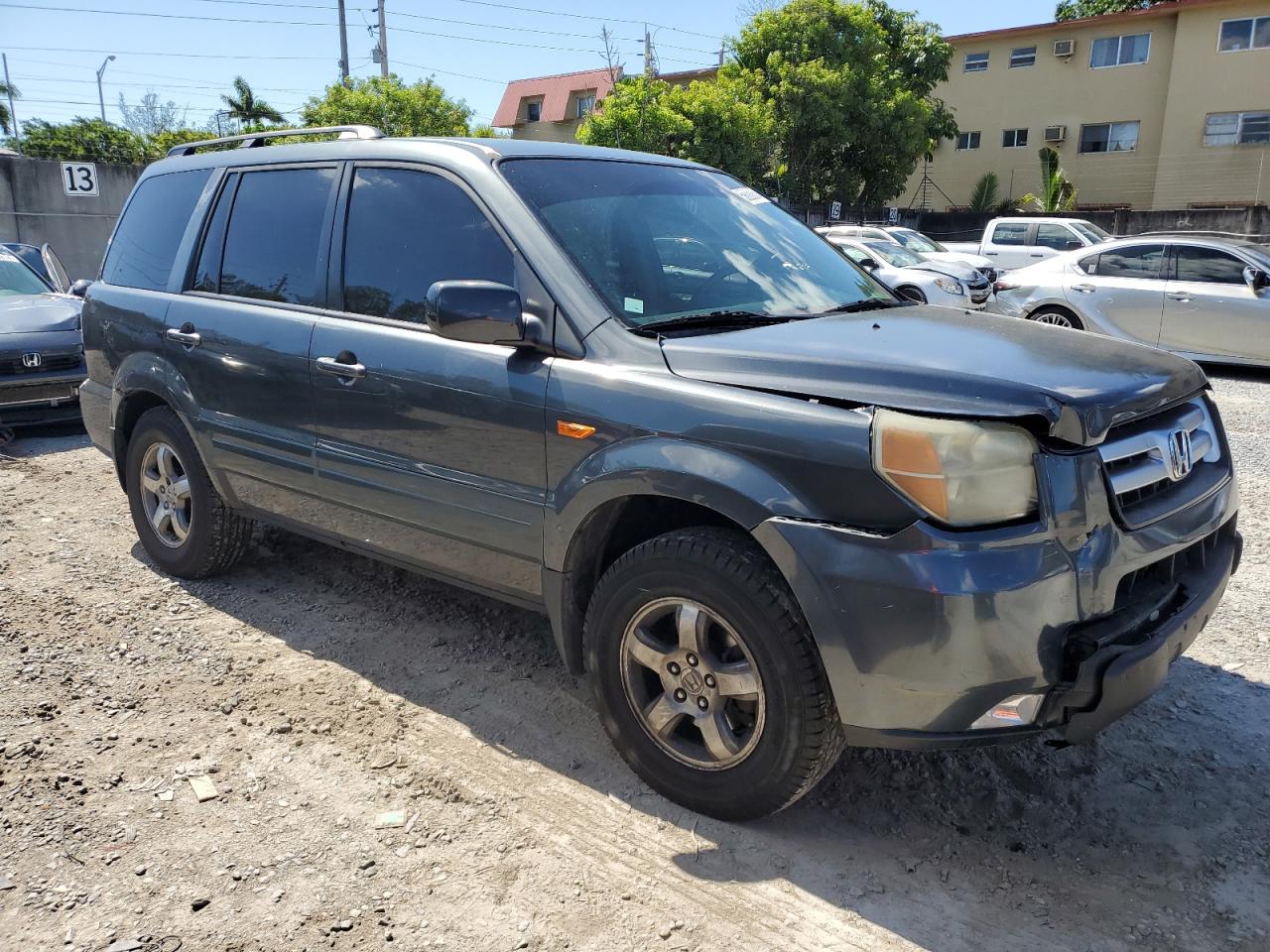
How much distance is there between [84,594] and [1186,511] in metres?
4.51

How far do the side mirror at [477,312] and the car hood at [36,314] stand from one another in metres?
6.79

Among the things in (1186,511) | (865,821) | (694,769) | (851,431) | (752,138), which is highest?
(752,138)

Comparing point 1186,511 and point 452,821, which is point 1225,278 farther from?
point 452,821

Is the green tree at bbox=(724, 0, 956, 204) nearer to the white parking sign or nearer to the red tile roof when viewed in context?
the red tile roof

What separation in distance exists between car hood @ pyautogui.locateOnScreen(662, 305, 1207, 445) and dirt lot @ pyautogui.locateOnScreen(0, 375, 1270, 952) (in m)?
1.19

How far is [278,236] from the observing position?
13.4 feet

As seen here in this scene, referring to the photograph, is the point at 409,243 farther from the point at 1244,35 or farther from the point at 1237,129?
the point at 1244,35

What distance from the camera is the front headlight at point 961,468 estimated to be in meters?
2.34

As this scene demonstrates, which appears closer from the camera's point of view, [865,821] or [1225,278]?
[865,821]

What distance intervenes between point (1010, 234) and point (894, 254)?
165 inches

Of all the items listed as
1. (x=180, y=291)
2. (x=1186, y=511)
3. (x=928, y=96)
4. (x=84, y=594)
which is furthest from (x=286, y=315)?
(x=928, y=96)

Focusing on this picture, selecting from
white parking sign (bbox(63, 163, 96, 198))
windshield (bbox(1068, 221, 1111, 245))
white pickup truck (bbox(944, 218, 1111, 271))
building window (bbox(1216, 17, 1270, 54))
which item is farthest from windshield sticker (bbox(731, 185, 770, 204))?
building window (bbox(1216, 17, 1270, 54))

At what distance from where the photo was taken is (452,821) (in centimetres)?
291

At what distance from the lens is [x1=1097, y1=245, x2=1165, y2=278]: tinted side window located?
11.1 m
